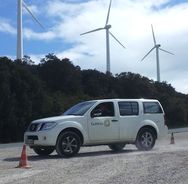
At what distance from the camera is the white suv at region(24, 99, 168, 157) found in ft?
58.4

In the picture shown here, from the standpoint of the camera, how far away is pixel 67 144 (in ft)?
58.7

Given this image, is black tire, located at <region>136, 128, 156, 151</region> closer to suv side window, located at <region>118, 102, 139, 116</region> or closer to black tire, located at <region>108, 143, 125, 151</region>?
black tire, located at <region>108, 143, 125, 151</region>

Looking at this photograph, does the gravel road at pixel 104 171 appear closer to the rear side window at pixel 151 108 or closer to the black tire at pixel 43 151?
the black tire at pixel 43 151

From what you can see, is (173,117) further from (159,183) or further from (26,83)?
(159,183)

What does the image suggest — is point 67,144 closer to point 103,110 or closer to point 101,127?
point 101,127

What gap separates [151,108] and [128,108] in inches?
43.7

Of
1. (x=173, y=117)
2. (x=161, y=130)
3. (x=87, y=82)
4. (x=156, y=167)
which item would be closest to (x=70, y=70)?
(x=87, y=82)

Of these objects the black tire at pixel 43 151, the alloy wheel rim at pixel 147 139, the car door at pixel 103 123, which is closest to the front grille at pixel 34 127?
the black tire at pixel 43 151

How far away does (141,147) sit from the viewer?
65.8 ft

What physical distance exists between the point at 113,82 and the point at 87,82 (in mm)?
3915

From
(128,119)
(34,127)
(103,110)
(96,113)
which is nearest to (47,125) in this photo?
(34,127)

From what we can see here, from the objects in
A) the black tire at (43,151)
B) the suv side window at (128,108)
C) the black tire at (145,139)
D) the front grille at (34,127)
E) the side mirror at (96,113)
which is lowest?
the black tire at (43,151)

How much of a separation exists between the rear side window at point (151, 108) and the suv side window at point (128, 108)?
1.40 feet

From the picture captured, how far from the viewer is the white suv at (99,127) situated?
701 inches
